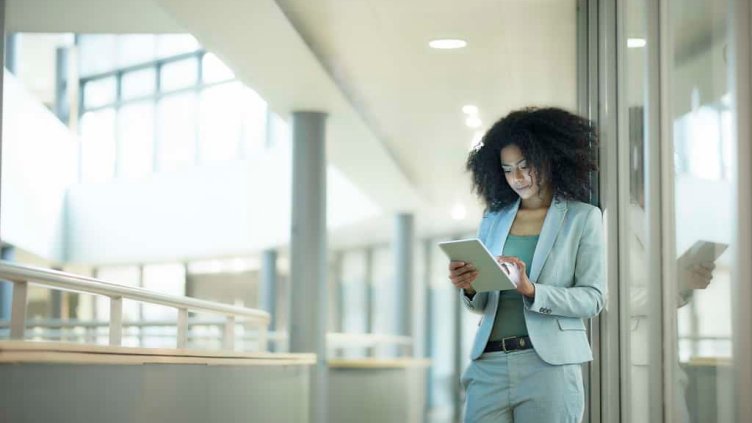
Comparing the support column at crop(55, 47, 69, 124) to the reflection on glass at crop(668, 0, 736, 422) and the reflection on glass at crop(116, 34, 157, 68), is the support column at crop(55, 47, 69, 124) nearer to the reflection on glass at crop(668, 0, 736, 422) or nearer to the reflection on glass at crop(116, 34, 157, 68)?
the reflection on glass at crop(116, 34, 157, 68)

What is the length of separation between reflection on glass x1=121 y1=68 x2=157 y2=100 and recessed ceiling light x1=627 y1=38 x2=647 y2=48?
10.5 metres

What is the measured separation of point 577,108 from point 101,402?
2.75 meters

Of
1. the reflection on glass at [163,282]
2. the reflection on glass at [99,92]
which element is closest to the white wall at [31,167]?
the reflection on glass at [99,92]

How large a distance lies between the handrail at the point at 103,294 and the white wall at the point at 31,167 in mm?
5815

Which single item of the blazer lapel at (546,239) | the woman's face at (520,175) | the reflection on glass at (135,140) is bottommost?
the blazer lapel at (546,239)

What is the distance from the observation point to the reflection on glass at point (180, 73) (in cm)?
1430

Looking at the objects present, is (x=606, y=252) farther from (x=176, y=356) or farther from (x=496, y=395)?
(x=176, y=356)

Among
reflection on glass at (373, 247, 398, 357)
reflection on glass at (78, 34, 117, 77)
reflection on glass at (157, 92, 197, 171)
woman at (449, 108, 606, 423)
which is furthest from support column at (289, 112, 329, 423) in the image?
reflection on glass at (373, 247, 398, 357)

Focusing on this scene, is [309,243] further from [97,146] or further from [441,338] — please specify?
[441,338]

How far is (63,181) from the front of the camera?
12.8 meters

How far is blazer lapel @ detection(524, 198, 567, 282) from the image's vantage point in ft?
12.2

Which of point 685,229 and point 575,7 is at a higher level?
point 575,7

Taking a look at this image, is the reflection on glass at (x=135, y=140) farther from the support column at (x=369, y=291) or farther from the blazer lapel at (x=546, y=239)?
the blazer lapel at (x=546, y=239)

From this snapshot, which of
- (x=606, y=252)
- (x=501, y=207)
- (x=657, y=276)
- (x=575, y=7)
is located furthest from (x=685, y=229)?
(x=575, y=7)
